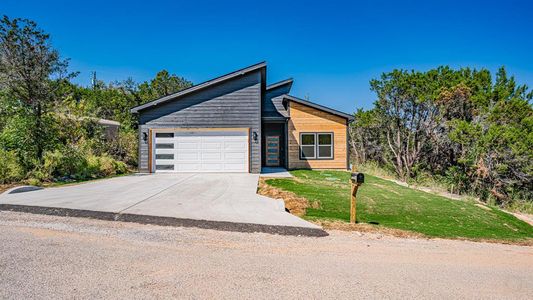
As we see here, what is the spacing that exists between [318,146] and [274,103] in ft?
12.8

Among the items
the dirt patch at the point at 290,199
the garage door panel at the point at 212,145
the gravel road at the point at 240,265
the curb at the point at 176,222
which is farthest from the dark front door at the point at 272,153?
the gravel road at the point at 240,265

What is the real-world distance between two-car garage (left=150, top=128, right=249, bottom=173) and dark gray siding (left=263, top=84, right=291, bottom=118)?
339 cm

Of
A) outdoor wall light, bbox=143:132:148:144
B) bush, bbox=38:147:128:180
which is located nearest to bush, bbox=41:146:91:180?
bush, bbox=38:147:128:180

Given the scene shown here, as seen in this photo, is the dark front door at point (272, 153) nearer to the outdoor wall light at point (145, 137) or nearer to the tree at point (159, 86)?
the outdoor wall light at point (145, 137)

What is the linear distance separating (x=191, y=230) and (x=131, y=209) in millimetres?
1626

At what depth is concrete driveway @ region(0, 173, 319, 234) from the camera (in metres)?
5.27

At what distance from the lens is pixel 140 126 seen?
511 inches

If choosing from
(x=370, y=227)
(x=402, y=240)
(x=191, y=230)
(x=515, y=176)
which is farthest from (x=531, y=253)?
(x=515, y=176)

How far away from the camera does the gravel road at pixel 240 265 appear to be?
2758mm

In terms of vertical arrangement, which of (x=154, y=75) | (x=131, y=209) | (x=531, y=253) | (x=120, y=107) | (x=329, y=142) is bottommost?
(x=531, y=253)

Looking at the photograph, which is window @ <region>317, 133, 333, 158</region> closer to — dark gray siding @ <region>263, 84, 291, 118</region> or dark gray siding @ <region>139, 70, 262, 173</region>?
dark gray siding @ <region>263, 84, 291, 118</region>

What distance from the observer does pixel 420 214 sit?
254 inches

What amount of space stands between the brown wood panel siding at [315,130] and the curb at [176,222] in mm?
10828

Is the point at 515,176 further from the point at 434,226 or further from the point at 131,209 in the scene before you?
the point at 131,209
